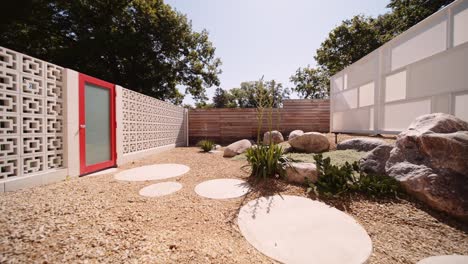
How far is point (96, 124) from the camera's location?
11.5 feet

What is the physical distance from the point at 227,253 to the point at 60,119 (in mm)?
3371

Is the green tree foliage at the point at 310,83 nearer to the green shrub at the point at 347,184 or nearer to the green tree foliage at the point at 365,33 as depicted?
the green tree foliage at the point at 365,33

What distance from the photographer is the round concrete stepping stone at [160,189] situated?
2.38m

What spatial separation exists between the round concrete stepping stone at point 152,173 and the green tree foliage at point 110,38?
314 inches

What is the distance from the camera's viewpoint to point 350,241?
1.55 meters

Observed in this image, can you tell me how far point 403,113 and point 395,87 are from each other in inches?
30.5

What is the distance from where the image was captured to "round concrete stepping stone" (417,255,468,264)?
4.54ft

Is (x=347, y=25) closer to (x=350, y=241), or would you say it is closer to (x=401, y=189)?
(x=401, y=189)

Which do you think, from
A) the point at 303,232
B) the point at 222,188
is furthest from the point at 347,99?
the point at 303,232

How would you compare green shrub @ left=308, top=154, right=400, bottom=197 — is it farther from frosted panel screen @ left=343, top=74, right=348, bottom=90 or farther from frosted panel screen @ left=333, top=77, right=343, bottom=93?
frosted panel screen @ left=333, top=77, right=343, bottom=93

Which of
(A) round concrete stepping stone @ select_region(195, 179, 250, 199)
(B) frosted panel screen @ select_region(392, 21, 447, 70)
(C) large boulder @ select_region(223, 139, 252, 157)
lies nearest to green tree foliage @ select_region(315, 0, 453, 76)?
(B) frosted panel screen @ select_region(392, 21, 447, 70)

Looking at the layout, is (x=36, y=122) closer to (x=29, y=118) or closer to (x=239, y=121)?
(x=29, y=118)

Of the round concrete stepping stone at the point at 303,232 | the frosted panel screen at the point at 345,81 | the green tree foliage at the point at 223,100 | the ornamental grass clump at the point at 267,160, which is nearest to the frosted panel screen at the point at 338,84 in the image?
the frosted panel screen at the point at 345,81

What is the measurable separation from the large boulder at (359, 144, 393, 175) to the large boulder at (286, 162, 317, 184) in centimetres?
92
